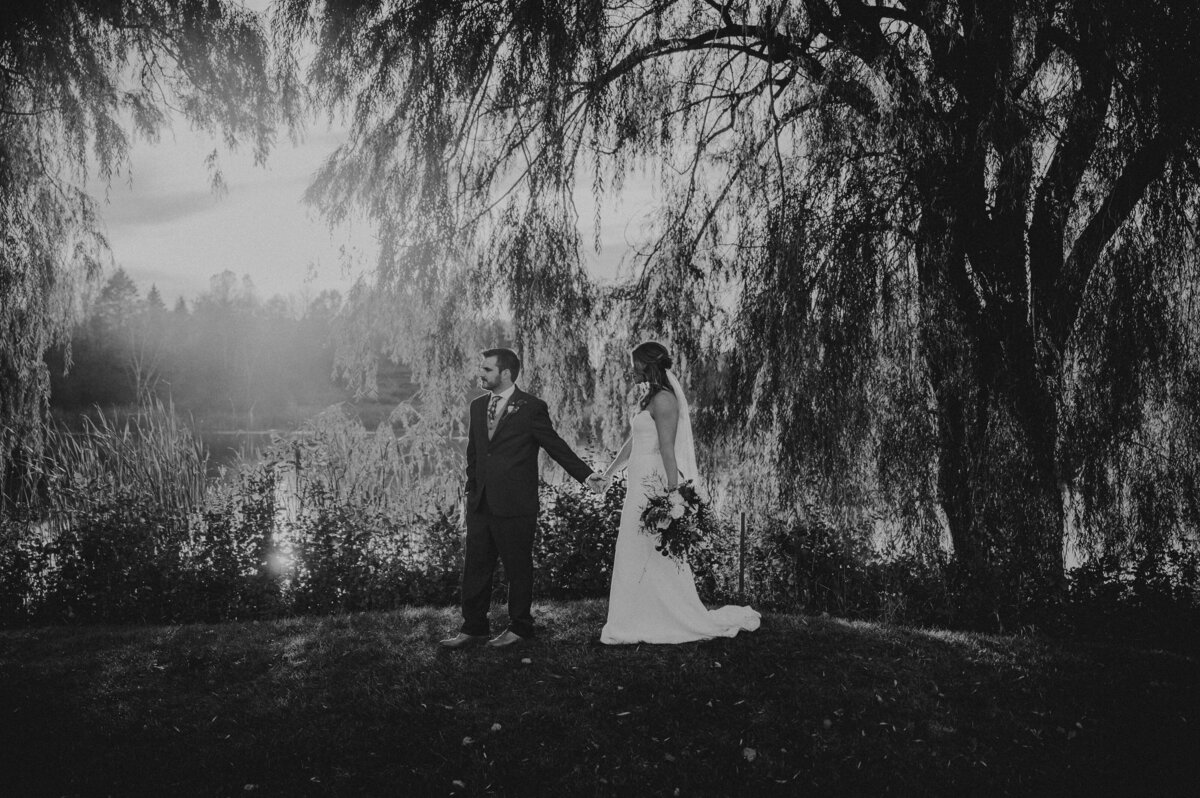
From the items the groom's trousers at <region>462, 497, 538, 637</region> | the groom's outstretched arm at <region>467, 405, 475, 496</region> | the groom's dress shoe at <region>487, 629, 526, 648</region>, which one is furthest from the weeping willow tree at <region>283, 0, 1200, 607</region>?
the groom's dress shoe at <region>487, 629, 526, 648</region>

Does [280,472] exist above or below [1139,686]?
above

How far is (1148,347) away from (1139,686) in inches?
72.3

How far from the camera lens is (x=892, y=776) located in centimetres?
293

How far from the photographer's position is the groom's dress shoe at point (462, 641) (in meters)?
4.41

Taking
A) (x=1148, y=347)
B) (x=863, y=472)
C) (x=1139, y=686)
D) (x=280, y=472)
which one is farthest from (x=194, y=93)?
(x=1139, y=686)

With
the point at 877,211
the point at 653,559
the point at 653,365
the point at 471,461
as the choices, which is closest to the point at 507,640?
the point at 653,559

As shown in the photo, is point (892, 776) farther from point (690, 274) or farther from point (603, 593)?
point (690, 274)

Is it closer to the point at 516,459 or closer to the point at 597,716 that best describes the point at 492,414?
the point at 516,459

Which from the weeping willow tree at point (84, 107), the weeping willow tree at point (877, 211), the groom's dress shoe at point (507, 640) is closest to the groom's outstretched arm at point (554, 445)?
the groom's dress shoe at point (507, 640)

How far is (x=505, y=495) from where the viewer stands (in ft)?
14.5

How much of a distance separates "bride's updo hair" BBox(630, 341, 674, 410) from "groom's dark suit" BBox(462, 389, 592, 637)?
59cm

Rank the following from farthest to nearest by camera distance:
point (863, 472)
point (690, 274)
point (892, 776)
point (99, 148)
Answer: point (690, 274) → point (99, 148) → point (863, 472) → point (892, 776)

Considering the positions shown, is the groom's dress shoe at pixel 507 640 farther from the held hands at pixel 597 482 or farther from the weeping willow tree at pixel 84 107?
the weeping willow tree at pixel 84 107

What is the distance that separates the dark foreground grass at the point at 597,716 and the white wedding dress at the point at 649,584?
15 centimetres
